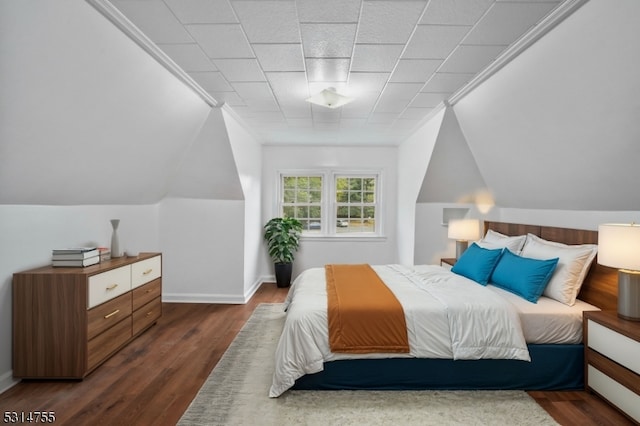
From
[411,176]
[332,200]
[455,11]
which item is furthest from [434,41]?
[332,200]

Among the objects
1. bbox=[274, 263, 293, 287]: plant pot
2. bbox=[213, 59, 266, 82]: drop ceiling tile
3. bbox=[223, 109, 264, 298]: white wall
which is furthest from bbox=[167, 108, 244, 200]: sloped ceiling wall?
bbox=[274, 263, 293, 287]: plant pot

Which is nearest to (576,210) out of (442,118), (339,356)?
(442,118)

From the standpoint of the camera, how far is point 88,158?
2.96 meters

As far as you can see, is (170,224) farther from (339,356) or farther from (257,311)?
(339,356)

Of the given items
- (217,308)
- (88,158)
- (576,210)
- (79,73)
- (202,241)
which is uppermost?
(79,73)

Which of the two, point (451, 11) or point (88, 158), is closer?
point (451, 11)

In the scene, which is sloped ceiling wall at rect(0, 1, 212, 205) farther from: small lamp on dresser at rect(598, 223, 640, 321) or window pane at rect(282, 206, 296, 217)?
small lamp on dresser at rect(598, 223, 640, 321)

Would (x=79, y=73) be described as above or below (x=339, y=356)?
above

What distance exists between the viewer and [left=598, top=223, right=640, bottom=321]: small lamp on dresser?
2309mm

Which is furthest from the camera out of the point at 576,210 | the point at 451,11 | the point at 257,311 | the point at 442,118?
the point at 257,311

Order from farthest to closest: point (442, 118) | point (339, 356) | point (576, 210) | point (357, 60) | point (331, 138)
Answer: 1. point (331, 138)
2. point (442, 118)
3. point (576, 210)
4. point (357, 60)
5. point (339, 356)

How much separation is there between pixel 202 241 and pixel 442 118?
3448 millimetres

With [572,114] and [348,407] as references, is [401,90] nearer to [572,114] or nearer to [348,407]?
[572,114]

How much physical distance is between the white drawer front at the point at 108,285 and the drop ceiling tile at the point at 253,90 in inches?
77.9
